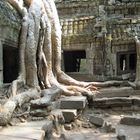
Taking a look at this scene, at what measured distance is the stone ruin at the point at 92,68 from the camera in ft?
20.3

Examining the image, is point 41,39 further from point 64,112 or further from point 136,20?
point 136,20

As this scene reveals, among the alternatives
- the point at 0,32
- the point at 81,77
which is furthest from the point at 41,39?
the point at 81,77

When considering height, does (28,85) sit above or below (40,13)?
below

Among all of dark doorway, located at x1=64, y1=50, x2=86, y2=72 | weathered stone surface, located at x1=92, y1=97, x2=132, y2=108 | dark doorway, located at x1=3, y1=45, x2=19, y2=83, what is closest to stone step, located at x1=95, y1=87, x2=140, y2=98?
weathered stone surface, located at x1=92, y1=97, x2=132, y2=108

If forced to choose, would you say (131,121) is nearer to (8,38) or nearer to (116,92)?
(116,92)

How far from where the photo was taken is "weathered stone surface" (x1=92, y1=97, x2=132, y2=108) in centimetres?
886

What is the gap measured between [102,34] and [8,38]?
22.8ft

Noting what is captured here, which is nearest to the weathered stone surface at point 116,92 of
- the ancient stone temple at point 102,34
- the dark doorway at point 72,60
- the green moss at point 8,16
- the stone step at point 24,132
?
the ancient stone temple at point 102,34

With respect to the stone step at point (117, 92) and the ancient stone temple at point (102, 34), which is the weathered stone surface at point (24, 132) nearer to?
the stone step at point (117, 92)

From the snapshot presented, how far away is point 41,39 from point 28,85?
1.36 metres

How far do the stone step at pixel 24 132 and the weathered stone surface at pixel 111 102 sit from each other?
11.7 ft

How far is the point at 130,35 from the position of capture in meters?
14.0

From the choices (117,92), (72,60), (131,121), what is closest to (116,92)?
(117,92)

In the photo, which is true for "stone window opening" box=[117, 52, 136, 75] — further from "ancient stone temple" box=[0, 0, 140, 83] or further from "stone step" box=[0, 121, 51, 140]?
"stone step" box=[0, 121, 51, 140]
